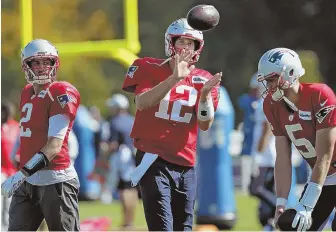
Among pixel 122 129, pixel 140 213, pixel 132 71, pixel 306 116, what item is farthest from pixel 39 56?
pixel 140 213

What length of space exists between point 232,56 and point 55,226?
27.7m

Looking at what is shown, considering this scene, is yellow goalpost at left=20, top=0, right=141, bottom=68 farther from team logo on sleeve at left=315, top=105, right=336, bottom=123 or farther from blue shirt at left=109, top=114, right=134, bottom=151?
team logo on sleeve at left=315, top=105, right=336, bottom=123

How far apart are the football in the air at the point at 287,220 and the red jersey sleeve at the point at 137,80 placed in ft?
3.74

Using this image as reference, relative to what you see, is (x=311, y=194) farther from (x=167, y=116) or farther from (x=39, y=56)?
(x=39, y=56)

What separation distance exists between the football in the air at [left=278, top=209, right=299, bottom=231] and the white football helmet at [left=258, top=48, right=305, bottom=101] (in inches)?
28.4

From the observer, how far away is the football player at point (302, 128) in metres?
6.80

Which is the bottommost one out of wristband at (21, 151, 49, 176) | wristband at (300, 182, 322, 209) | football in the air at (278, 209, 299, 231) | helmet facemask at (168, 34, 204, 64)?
football in the air at (278, 209, 299, 231)

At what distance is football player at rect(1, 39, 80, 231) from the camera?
7059mm

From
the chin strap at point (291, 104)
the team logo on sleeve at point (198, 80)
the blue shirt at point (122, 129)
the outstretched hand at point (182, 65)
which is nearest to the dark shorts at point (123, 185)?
the blue shirt at point (122, 129)

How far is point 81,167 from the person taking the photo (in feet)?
56.4

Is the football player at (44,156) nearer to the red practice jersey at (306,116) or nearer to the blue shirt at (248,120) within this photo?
the red practice jersey at (306,116)

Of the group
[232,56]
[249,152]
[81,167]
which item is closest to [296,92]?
[249,152]

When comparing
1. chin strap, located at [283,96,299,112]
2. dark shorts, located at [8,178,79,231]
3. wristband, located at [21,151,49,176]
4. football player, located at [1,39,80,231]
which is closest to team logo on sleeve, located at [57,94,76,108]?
football player, located at [1,39,80,231]

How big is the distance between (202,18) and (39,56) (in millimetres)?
1077
